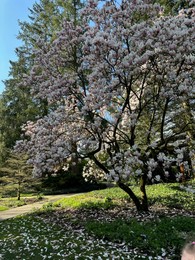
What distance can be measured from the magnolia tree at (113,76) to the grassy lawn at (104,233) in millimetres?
939

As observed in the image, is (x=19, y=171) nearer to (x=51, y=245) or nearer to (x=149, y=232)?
(x=51, y=245)

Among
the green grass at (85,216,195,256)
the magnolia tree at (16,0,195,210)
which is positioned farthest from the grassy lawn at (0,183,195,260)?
the magnolia tree at (16,0,195,210)

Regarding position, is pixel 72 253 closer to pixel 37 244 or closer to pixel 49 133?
pixel 37 244

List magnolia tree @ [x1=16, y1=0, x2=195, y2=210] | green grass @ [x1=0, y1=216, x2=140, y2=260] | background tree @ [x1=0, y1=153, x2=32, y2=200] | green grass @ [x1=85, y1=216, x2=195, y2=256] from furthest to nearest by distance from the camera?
background tree @ [x1=0, y1=153, x2=32, y2=200] → magnolia tree @ [x1=16, y1=0, x2=195, y2=210] → green grass @ [x1=85, y1=216, x2=195, y2=256] → green grass @ [x1=0, y1=216, x2=140, y2=260]

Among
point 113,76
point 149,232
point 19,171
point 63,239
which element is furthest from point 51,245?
point 19,171

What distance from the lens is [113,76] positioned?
246 inches

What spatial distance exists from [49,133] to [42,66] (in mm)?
1776

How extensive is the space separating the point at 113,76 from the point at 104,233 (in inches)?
133

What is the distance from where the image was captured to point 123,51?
5.80 m

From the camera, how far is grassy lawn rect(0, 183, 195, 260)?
4688 mm

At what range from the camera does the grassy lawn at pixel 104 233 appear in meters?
4.69

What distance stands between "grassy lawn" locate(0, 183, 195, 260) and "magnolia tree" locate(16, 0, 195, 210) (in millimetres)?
939

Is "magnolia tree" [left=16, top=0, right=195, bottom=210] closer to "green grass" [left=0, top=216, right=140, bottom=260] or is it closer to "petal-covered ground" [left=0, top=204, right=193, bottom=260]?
"petal-covered ground" [left=0, top=204, right=193, bottom=260]

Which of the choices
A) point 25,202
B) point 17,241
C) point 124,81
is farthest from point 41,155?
point 25,202
